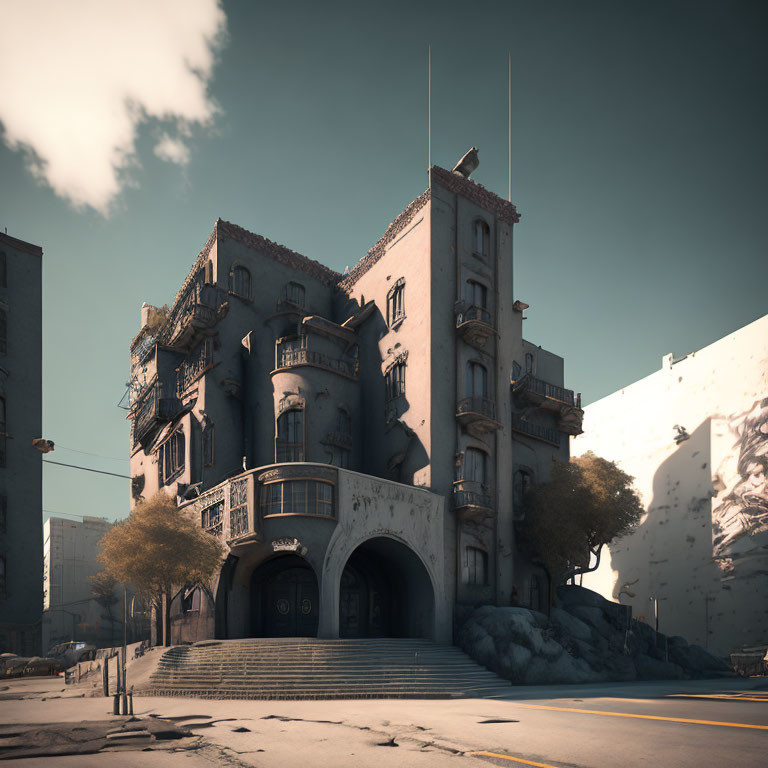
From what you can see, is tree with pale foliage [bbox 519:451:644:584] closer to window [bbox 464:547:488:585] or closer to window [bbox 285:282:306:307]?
window [bbox 464:547:488:585]

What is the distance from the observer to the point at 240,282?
47.6m

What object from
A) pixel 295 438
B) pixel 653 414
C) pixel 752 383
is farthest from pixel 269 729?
pixel 653 414

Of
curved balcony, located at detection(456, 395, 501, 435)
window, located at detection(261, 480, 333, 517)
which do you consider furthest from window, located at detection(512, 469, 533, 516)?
window, located at detection(261, 480, 333, 517)

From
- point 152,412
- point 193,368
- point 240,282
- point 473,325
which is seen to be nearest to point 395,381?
point 473,325

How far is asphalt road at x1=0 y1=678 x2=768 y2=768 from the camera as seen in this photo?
37.1 ft

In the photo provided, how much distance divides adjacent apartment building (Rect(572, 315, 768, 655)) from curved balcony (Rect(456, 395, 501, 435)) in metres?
22.6

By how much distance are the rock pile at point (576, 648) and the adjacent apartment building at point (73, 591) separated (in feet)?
213

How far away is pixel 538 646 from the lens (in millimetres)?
33781

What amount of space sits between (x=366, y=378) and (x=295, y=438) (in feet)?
22.7

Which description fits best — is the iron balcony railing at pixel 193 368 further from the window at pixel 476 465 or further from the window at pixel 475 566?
the window at pixel 475 566

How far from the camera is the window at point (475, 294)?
43.8 m

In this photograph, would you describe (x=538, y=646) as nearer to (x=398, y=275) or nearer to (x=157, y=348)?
(x=398, y=275)

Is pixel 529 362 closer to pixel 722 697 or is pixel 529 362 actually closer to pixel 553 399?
pixel 553 399

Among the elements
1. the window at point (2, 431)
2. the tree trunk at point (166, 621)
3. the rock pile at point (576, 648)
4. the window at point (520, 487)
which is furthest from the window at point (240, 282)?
the rock pile at point (576, 648)
